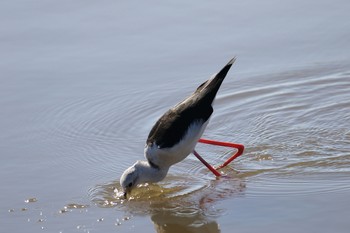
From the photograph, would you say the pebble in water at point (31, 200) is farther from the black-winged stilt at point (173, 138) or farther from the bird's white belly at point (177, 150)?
the bird's white belly at point (177, 150)

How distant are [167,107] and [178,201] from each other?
191 cm

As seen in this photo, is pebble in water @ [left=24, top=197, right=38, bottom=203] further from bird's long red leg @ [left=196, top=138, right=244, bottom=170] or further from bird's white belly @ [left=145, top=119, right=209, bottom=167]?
bird's long red leg @ [left=196, top=138, right=244, bottom=170]

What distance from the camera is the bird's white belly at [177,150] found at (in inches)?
297

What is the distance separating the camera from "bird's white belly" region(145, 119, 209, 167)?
7.55 metres

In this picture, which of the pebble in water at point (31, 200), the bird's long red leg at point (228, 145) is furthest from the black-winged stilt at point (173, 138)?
the pebble in water at point (31, 200)

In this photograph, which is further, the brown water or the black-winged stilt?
the black-winged stilt

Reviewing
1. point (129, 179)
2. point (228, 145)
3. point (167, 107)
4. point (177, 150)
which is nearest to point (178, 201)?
point (129, 179)

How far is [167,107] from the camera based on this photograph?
884 centimetres

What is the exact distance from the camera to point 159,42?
999cm

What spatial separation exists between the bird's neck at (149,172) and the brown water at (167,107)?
0.39 feet

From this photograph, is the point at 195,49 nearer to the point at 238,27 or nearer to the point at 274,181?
the point at 238,27

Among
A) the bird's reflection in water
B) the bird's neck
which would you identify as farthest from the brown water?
the bird's neck

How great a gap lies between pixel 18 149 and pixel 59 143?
415mm

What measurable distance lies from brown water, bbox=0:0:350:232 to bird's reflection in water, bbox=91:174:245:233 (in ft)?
0.06
